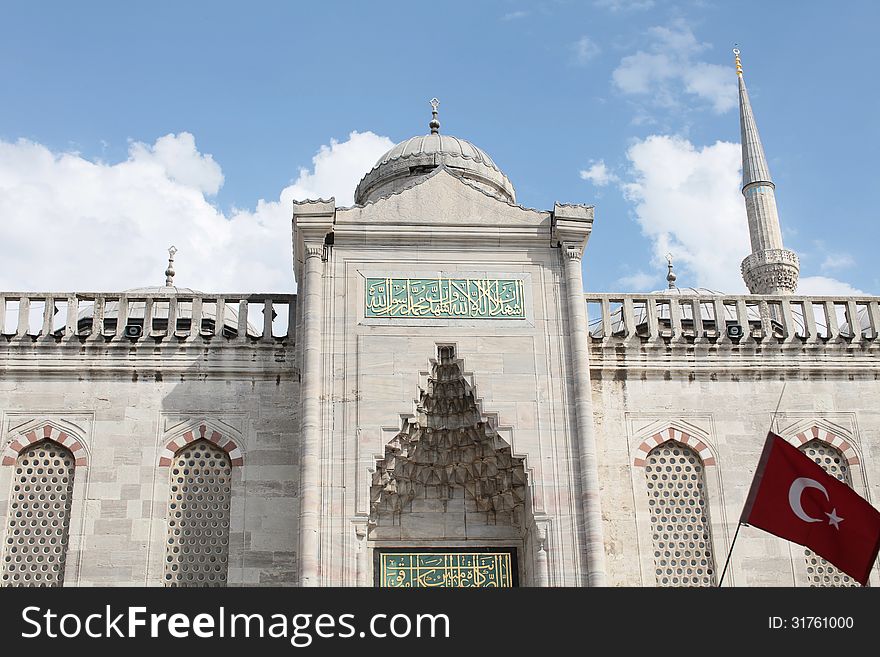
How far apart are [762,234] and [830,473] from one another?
1403 centimetres

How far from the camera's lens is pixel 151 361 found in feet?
51.1

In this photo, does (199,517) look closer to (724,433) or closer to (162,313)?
(162,313)

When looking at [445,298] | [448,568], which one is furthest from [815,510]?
[445,298]

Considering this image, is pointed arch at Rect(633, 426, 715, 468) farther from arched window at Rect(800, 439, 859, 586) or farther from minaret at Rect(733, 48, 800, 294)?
minaret at Rect(733, 48, 800, 294)

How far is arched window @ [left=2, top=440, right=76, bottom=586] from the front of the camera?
14.5 metres

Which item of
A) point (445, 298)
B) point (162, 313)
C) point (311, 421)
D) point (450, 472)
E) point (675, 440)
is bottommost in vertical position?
point (450, 472)

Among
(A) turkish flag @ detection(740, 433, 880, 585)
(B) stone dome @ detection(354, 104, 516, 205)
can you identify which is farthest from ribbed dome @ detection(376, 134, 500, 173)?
(A) turkish flag @ detection(740, 433, 880, 585)

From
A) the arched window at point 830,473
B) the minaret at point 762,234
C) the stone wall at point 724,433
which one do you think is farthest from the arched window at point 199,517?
the minaret at point 762,234

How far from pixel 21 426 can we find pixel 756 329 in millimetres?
10619

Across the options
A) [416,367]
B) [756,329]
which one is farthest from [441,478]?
[756,329]

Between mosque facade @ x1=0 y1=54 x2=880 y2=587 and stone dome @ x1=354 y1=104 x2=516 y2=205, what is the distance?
2.63 metres

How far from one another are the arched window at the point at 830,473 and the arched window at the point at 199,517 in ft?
25.6

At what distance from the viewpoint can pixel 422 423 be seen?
14.7 metres

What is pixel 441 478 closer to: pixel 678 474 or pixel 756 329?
pixel 678 474
